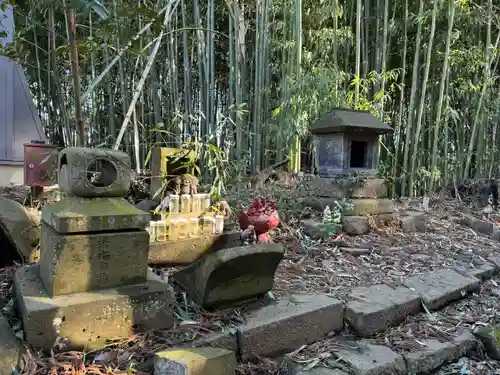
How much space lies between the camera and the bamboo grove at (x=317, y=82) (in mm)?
5039

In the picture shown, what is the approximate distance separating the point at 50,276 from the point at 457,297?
260 centimetres

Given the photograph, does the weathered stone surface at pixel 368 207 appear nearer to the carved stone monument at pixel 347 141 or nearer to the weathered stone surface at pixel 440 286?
the carved stone monument at pixel 347 141

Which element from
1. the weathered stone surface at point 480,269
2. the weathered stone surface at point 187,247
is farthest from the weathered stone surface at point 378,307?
the weathered stone surface at point 187,247

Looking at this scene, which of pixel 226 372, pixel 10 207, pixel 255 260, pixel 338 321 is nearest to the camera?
pixel 226 372

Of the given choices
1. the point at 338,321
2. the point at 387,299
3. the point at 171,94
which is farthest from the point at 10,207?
the point at 171,94

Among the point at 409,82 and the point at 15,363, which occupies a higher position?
the point at 409,82

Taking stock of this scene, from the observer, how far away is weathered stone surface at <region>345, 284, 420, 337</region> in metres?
2.00

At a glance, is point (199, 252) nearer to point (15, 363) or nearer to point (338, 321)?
point (338, 321)

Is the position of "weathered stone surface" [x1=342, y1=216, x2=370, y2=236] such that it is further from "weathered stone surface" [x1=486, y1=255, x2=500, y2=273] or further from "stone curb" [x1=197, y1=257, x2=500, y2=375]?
"weathered stone surface" [x1=486, y1=255, x2=500, y2=273]

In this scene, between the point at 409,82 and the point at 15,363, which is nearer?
the point at 15,363

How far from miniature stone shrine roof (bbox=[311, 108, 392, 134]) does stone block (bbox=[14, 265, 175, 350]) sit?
2.67m

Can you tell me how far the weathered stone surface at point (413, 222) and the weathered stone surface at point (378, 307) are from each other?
5.19 ft

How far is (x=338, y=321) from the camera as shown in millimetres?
2023

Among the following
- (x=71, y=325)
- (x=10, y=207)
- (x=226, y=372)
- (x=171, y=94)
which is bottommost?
(x=226, y=372)
